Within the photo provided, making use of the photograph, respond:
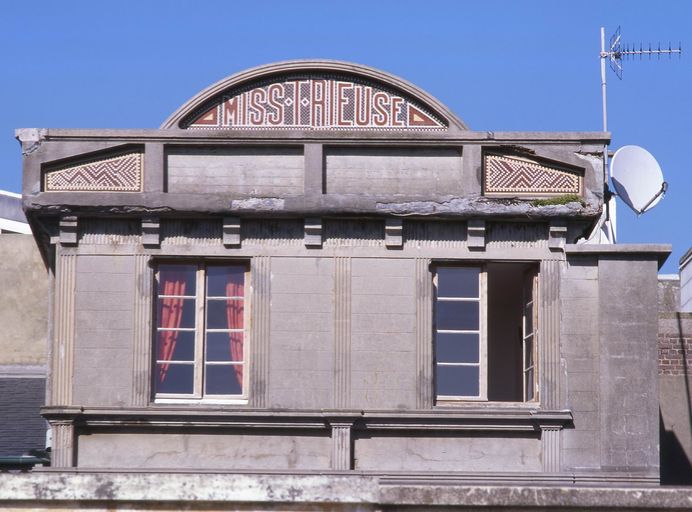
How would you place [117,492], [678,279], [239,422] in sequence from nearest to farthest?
[117,492]
[239,422]
[678,279]

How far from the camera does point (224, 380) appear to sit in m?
20.6

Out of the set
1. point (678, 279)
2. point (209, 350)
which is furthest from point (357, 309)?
point (678, 279)

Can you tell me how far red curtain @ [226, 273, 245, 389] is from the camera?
2064 centimetres

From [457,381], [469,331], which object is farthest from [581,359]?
[457,381]

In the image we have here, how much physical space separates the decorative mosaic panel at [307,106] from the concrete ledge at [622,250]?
270cm

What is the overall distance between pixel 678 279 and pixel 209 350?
13035mm

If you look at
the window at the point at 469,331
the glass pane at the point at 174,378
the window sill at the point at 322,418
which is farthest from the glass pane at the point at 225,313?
the window at the point at 469,331

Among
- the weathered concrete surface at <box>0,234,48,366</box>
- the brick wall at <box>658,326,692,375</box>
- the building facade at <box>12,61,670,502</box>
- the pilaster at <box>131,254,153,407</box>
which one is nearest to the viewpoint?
the building facade at <box>12,61,670,502</box>

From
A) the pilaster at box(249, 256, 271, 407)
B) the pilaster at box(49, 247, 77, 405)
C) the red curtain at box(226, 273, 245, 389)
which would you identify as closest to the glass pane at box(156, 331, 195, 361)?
the red curtain at box(226, 273, 245, 389)

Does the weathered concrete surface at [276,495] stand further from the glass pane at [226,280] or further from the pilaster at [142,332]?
the glass pane at [226,280]

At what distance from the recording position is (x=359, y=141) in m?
20.9

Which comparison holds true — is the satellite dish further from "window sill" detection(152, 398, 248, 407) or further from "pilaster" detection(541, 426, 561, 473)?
"window sill" detection(152, 398, 248, 407)

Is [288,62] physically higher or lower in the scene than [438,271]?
higher

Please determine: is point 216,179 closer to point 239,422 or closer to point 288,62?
point 288,62
